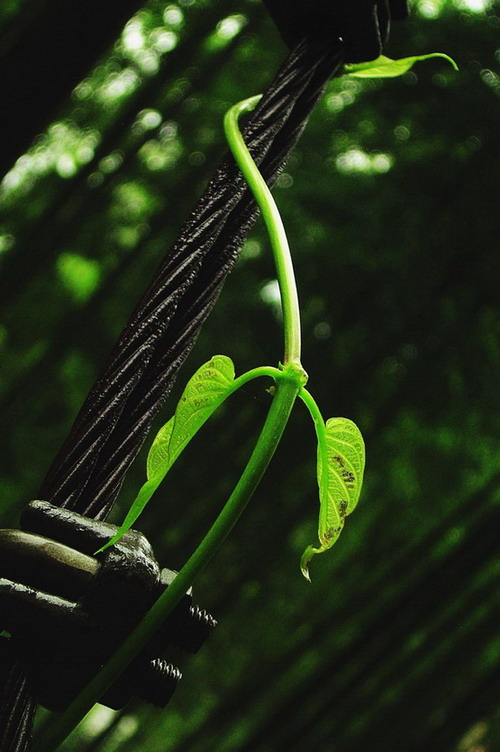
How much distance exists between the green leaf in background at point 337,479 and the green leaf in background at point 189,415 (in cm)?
6

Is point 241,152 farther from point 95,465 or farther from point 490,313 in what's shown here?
point 490,313

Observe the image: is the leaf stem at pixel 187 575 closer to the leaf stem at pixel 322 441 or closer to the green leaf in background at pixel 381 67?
the leaf stem at pixel 322 441

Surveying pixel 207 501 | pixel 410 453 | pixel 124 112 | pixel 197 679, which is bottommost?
pixel 197 679

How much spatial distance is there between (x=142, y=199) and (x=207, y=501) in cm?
107

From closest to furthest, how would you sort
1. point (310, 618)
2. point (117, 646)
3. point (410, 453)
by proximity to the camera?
point (117, 646)
point (410, 453)
point (310, 618)

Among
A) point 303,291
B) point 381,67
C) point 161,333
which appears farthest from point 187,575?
point 303,291

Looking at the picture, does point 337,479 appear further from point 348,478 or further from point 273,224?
point 273,224

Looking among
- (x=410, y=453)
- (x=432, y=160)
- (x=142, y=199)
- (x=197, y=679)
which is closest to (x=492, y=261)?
(x=432, y=160)

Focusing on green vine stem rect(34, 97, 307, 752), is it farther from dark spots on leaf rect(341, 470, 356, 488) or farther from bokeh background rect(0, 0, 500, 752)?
bokeh background rect(0, 0, 500, 752)

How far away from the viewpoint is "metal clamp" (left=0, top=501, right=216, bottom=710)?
11.5 inches

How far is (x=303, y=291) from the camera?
2.33 meters

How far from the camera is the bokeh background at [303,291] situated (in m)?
2.20

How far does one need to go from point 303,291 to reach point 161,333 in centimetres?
201

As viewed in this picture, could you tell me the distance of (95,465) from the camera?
1.06ft
